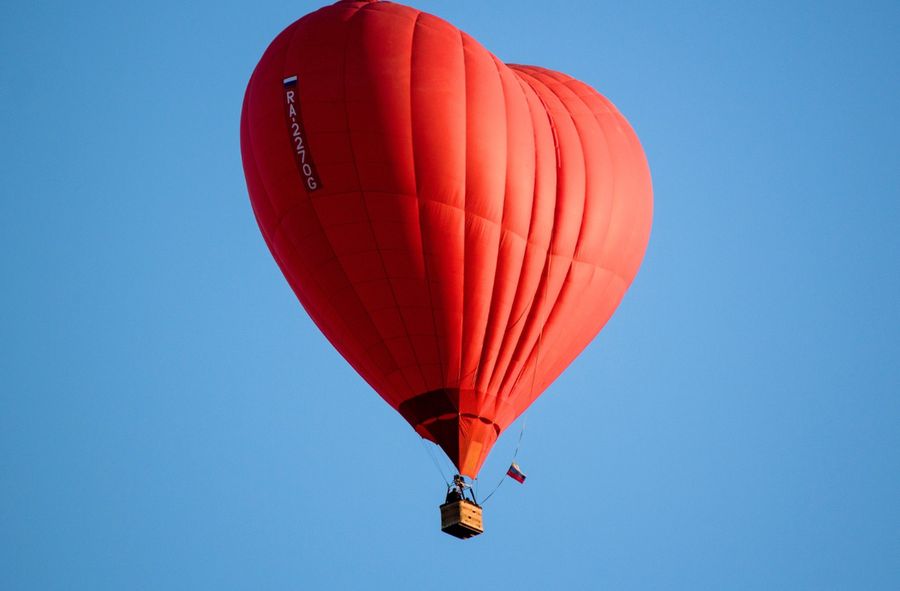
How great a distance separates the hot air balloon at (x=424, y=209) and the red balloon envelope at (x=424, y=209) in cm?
2

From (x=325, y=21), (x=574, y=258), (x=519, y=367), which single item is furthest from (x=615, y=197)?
(x=325, y=21)

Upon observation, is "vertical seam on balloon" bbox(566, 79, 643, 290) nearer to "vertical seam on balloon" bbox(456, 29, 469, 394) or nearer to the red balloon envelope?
the red balloon envelope

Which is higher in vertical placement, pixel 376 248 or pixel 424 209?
pixel 424 209

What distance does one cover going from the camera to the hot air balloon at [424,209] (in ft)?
80.0

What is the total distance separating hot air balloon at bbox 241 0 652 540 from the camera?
80.0ft

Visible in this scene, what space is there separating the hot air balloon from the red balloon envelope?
0.07 ft

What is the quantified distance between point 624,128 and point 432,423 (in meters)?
5.55

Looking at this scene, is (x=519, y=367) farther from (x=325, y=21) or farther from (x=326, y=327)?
(x=325, y=21)

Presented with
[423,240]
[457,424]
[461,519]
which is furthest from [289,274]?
[461,519]

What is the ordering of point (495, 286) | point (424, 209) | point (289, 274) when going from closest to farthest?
point (424, 209)
point (495, 286)
point (289, 274)

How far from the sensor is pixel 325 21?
25594 millimetres

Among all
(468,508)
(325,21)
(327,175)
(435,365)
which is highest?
(325,21)

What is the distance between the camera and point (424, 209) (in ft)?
79.8

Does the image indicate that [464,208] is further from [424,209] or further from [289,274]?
[289,274]
